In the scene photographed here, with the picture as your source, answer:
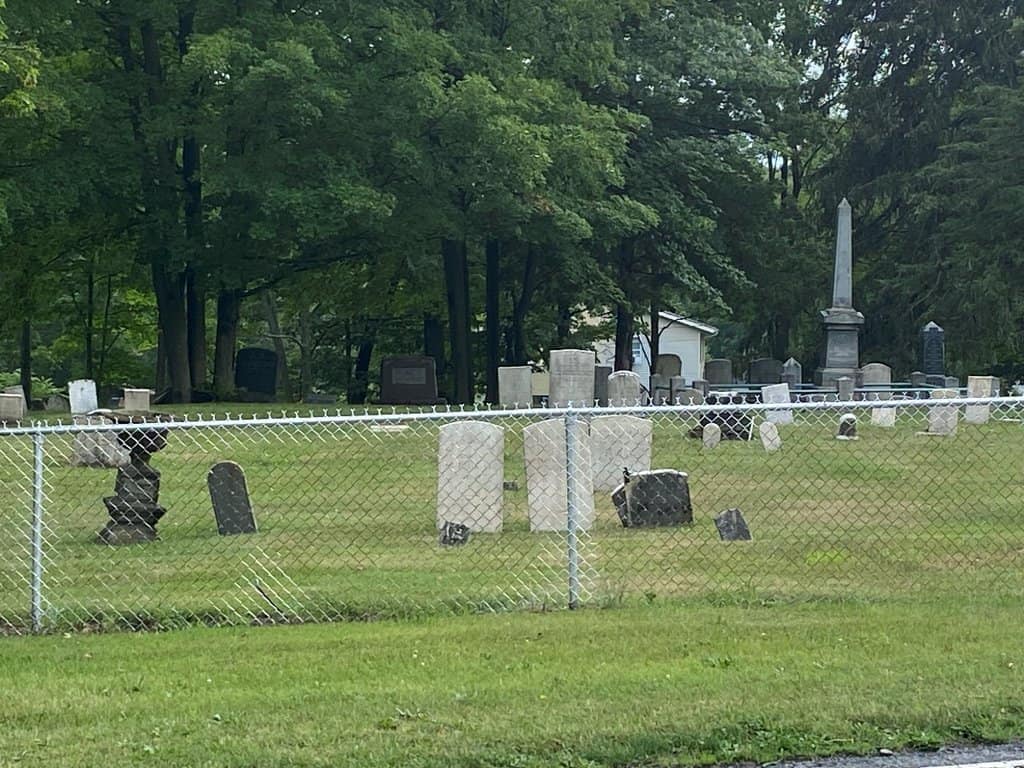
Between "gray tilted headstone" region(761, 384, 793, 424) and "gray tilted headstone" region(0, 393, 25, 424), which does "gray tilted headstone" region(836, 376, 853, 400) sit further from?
"gray tilted headstone" region(0, 393, 25, 424)

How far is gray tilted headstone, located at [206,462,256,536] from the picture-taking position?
11.2m

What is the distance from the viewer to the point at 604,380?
29.5 m

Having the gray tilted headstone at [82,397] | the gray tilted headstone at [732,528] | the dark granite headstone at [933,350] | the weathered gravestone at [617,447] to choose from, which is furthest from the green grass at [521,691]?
the dark granite headstone at [933,350]

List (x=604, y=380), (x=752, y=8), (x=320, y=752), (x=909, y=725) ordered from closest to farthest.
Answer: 1. (x=320, y=752)
2. (x=909, y=725)
3. (x=604, y=380)
4. (x=752, y=8)

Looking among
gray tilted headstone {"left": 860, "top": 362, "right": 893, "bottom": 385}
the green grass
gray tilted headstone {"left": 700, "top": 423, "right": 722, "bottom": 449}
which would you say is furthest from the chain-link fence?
gray tilted headstone {"left": 860, "top": 362, "right": 893, "bottom": 385}

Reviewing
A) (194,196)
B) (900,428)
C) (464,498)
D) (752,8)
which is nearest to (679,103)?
(752,8)

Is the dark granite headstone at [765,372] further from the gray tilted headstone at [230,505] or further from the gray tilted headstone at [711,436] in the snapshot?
the gray tilted headstone at [230,505]

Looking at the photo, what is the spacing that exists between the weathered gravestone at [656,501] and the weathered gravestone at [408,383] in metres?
19.6

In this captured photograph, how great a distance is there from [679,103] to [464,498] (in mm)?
26404

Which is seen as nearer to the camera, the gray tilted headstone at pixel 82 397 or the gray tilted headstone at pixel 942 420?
the gray tilted headstone at pixel 942 420

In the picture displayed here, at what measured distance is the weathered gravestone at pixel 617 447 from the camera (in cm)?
1349

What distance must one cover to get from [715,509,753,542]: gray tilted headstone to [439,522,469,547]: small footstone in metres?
1.99

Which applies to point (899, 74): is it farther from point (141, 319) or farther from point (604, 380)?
point (141, 319)

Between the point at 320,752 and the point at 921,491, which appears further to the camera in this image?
the point at 921,491
